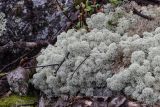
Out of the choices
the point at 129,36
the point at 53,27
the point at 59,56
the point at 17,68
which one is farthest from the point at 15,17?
the point at 129,36

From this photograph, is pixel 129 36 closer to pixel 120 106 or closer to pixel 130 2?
pixel 130 2

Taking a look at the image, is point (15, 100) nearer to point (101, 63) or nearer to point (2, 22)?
point (101, 63)

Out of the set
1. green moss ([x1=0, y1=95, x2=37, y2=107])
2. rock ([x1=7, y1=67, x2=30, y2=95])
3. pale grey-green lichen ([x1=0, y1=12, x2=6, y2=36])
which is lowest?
green moss ([x1=0, y1=95, x2=37, y2=107])

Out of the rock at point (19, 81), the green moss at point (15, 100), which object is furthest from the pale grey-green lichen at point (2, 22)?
the green moss at point (15, 100)

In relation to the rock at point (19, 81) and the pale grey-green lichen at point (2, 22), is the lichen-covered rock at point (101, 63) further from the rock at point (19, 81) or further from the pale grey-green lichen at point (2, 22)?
the pale grey-green lichen at point (2, 22)

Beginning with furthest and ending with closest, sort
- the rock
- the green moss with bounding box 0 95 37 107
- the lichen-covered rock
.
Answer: the rock
the green moss with bounding box 0 95 37 107
the lichen-covered rock

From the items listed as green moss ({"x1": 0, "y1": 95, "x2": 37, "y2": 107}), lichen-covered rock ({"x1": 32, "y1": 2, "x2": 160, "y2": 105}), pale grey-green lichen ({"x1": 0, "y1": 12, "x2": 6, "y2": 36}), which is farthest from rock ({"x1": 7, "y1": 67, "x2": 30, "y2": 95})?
pale grey-green lichen ({"x1": 0, "y1": 12, "x2": 6, "y2": 36})

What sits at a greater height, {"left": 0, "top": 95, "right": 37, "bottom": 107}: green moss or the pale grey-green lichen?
the pale grey-green lichen

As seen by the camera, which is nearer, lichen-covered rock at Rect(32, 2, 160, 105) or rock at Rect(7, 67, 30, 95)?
lichen-covered rock at Rect(32, 2, 160, 105)

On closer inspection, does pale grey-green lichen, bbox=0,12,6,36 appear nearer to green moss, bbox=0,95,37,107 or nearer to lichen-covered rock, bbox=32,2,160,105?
lichen-covered rock, bbox=32,2,160,105
